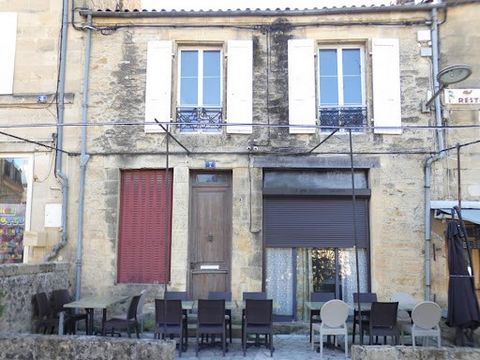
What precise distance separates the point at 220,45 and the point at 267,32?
90 centimetres

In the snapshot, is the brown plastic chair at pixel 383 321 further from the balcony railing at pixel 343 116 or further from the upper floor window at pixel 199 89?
the upper floor window at pixel 199 89

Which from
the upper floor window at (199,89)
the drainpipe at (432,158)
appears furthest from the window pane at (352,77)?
the upper floor window at (199,89)

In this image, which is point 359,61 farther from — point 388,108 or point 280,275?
point 280,275

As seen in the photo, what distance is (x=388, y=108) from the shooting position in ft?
30.0

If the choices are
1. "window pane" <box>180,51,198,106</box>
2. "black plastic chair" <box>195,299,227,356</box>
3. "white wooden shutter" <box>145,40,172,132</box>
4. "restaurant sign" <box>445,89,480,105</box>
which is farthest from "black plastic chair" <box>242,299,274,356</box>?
"restaurant sign" <box>445,89,480,105</box>

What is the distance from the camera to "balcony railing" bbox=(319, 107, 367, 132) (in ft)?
30.5

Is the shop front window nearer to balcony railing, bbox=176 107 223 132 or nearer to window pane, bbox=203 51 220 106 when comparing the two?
balcony railing, bbox=176 107 223 132

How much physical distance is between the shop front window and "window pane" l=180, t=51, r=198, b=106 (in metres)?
3.09

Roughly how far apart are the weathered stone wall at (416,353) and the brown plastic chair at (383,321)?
2.52m

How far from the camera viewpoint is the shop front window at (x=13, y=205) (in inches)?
367

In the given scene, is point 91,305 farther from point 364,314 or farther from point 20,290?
point 364,314

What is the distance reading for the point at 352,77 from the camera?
31.1 ft

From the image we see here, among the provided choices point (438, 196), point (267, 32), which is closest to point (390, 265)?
point (438, 196)

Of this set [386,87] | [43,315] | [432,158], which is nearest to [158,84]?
[386,87]
